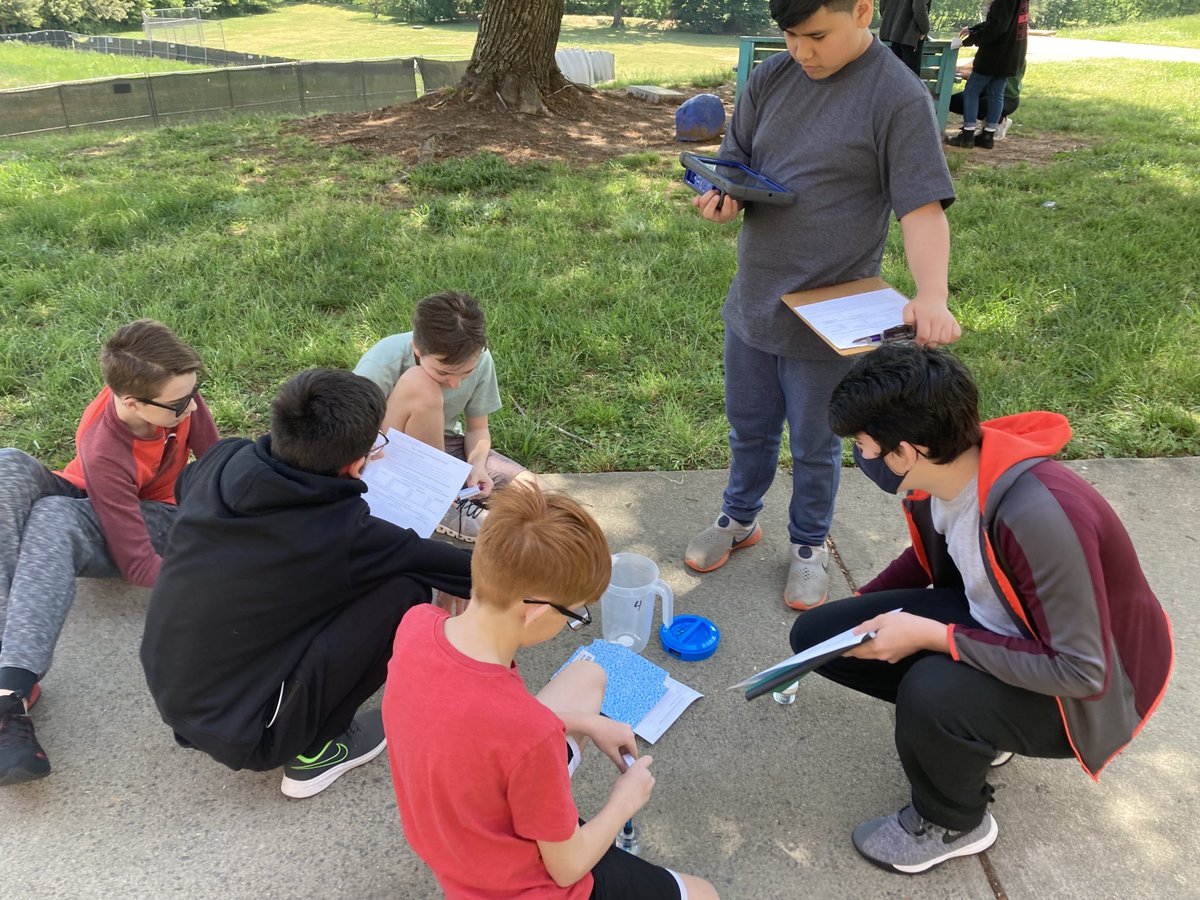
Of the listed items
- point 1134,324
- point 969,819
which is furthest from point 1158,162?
point 969,819

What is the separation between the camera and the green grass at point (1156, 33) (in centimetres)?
1772

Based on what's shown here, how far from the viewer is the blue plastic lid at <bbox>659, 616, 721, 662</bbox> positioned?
251 centimetres

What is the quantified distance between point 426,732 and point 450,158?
6.15 meters

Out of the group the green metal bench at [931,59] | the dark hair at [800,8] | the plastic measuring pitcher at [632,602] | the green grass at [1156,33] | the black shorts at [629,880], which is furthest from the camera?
the green grass at [1156,33]

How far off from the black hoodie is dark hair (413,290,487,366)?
740 mm

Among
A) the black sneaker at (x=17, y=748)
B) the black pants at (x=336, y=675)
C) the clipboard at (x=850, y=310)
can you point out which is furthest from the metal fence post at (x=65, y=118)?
the clipboard at (x=850, y=310)

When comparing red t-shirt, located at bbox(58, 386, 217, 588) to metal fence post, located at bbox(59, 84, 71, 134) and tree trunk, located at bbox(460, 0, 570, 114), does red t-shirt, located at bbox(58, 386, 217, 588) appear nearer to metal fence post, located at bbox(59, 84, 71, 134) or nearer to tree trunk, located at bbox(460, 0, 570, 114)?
tree trunk, located at bbox(460, 0, 570, 114)

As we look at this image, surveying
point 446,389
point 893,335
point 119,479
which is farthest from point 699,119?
point 119,479

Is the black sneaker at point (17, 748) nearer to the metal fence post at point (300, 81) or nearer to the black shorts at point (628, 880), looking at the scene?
the black shorts at point (628, 880)

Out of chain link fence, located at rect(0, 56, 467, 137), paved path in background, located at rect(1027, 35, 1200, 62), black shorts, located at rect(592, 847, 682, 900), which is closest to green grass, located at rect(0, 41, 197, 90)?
chain link fence, located at rect(0, 56, 467, 137)

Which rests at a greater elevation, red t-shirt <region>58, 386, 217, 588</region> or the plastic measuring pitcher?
red t-shirt <region>58, 386, 217, 588</region>

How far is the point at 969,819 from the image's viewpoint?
1.85 metres

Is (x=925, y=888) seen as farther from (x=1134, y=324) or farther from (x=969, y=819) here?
(x=1134, y=324)

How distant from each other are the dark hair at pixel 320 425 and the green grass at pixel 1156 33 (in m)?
20.7
